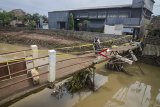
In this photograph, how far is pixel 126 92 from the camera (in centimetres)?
898

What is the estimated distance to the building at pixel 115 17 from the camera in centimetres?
2138

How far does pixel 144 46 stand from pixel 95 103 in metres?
10.5

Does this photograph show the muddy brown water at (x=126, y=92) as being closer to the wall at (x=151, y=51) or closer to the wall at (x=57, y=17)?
the wall at (x=151, y=51)

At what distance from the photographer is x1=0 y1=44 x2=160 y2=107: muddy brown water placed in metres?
7.65

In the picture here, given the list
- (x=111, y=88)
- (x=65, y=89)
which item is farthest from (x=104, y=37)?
(x=65, y=89)

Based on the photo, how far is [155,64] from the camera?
14734 mm

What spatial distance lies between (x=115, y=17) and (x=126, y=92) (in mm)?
17793

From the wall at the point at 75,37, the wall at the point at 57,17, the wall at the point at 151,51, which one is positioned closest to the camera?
the wall at the point at 151,51

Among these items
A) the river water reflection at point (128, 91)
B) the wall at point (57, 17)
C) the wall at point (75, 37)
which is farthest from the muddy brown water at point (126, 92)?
the wall at point (57, 17)

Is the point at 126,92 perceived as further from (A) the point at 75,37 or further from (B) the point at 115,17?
(B) the point at 115,17

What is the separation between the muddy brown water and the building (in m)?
10.8

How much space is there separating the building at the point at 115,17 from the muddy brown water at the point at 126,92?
10.8 m

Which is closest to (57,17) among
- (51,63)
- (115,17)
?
(115,17)

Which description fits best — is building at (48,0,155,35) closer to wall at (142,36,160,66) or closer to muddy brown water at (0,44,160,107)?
wall at (142,36,160,66)
